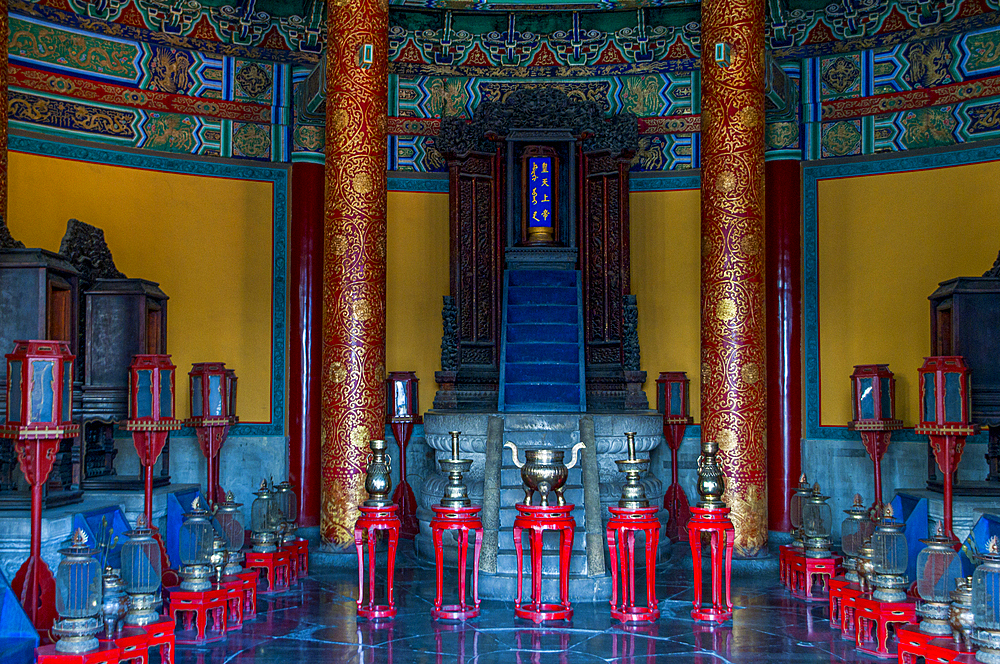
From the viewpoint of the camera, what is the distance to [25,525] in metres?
4.34

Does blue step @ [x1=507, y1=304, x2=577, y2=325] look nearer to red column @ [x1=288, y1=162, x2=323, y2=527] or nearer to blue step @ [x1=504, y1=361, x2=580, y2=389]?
blue step @ [x1=504, y1=361, x2=580, y2=389]

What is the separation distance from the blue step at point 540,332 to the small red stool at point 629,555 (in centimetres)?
295

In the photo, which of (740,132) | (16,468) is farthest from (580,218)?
(16,468)

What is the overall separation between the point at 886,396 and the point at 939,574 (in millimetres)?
2899

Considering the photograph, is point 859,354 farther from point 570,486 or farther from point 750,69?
point 570,486

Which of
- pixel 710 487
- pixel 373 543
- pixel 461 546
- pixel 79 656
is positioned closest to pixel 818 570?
pixel 710 487

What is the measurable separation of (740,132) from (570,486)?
8.46 ft

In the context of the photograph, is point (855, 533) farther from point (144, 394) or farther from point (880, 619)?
point (144, 394)

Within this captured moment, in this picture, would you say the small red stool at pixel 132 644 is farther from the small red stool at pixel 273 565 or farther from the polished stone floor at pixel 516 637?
the small red stool at pixel 273 565

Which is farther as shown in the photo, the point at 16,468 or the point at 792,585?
the point at 792,585

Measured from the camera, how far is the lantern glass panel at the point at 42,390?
414cm

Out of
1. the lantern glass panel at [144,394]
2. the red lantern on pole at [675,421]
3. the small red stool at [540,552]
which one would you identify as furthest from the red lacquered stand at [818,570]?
the lantern glass panel at [144,394]

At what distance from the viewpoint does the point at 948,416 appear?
5051 mm

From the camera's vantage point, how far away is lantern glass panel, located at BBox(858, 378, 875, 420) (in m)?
6.48
